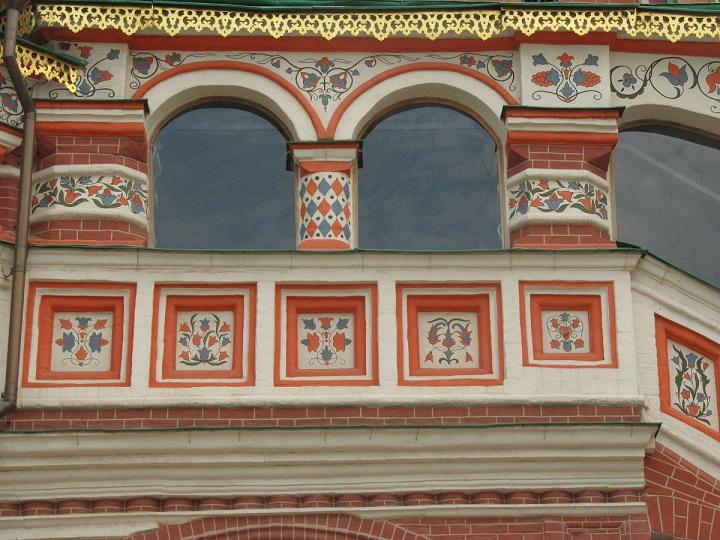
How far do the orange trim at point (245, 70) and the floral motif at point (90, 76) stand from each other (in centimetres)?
21

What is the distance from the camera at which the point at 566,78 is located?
36.2ft

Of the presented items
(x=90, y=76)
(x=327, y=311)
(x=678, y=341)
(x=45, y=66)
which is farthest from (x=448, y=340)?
(x=45, y=66)

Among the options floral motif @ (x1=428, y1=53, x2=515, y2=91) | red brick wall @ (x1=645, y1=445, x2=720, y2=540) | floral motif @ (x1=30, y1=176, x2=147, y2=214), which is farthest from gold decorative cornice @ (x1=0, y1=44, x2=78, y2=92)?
red brick wall @ (x1=645, y1=445, x2=720, y2=540)

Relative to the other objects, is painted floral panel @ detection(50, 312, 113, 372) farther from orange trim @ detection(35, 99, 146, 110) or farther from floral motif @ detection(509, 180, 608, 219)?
floral motif @ detection(509, 180, 608, 219)

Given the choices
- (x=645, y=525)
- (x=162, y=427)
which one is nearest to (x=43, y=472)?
(x=162, y=427)

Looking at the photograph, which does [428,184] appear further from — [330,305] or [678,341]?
[678,341]

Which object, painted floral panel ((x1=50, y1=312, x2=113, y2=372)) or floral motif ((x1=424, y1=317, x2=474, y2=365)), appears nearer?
painted floral panel ((x1=50, y1=312, x2=113, y2=372))

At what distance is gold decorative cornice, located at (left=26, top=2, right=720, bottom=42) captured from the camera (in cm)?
1087

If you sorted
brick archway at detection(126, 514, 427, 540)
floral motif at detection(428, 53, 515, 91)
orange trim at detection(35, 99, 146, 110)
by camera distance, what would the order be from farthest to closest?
floral motif at detection(428, 53, 515, 91), orange trim at detection(35, 99, 146, 110), brick archway at detection(126, 514, 427, 540)

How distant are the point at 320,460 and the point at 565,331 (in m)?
1.62

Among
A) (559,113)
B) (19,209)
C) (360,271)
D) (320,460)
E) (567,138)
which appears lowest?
(320,460)

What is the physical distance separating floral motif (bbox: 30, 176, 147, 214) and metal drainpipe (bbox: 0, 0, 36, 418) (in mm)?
246

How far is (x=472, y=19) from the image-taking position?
11.0 metres

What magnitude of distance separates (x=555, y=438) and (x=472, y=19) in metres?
2.73
